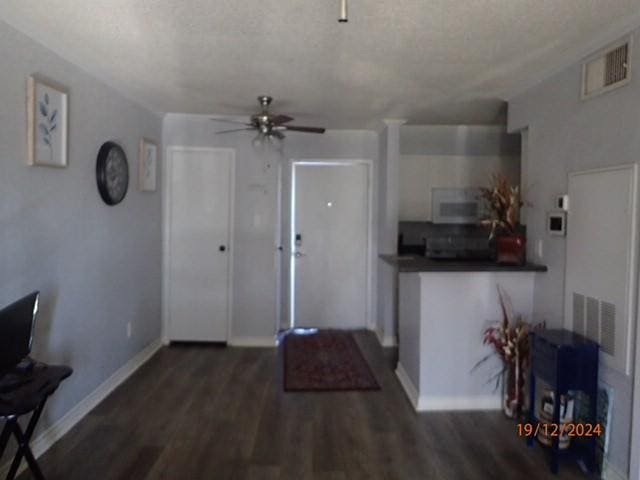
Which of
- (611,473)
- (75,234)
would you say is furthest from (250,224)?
(611,473)

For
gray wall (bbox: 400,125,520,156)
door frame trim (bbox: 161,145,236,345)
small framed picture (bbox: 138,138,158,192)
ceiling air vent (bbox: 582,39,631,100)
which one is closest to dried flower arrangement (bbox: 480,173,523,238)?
ceiling air vent (bbox: 582,39,631,100)

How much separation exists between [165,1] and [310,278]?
3.61m

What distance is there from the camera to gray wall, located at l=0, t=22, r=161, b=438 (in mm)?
2299

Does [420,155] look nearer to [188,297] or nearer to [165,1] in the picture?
[188,297]

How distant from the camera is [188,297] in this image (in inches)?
186

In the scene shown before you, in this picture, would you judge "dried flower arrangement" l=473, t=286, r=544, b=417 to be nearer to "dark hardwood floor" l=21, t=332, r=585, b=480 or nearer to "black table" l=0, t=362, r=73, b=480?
"dark hardwood floor" l=21, t=332, r=585, b=480

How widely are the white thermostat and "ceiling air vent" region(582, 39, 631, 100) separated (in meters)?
0.71

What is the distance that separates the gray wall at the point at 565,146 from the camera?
2295mm

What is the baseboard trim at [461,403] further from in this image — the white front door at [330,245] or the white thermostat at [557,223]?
the white front door at [330,245]

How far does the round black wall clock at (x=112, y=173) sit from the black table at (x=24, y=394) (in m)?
1.50

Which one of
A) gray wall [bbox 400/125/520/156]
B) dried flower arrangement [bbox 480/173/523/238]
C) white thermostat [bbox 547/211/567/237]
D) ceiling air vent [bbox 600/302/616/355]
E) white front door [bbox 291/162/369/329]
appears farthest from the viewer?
white front door [bbox 291/162/369/329]

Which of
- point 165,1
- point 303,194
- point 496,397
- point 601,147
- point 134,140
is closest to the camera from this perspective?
point 165,1

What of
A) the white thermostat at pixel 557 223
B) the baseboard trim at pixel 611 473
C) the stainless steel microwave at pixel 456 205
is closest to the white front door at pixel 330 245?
the stainless steel microwave at pixel 456 205

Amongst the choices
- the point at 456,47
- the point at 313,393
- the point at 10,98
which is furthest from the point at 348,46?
the point at 313,393
